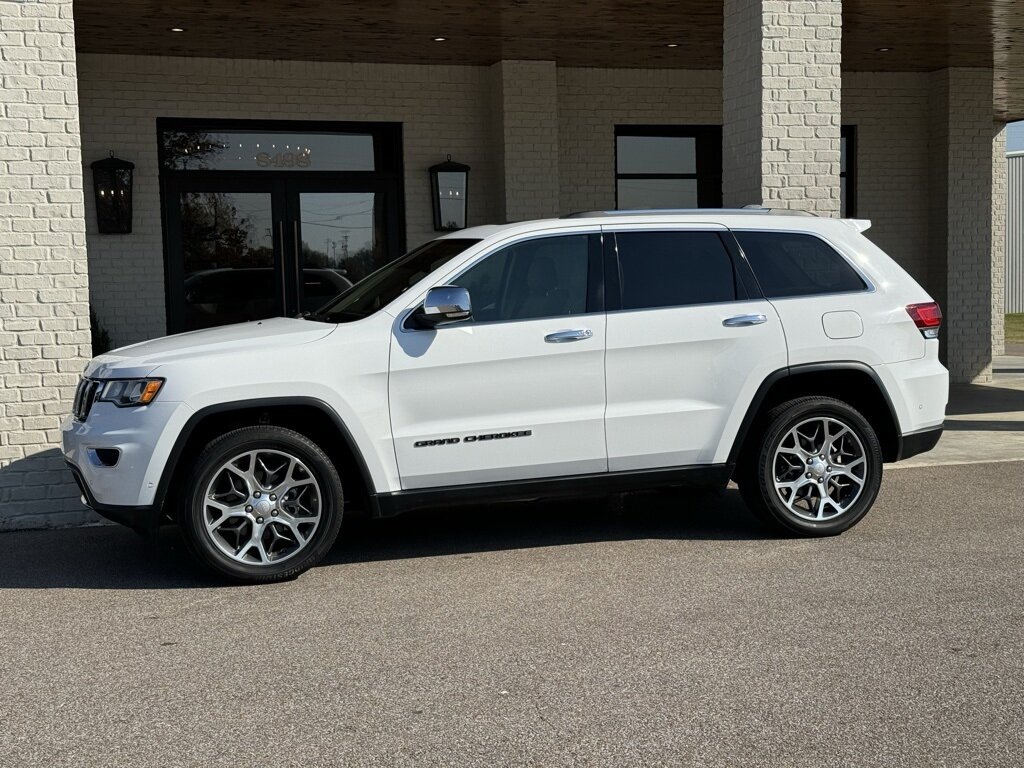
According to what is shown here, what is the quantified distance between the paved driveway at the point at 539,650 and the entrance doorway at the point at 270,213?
640 centimetres

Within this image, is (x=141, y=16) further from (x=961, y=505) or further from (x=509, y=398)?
(x=961, y=505)

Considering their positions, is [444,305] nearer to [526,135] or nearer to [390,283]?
[390,283]

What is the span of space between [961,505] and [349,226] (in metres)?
8.31

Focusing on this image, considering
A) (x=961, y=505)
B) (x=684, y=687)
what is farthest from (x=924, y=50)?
(x=684, y=687)

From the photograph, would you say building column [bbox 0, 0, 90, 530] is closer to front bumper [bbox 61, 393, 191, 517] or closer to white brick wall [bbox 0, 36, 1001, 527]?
white brick wall [bbox 0, 36, 1001, 527]

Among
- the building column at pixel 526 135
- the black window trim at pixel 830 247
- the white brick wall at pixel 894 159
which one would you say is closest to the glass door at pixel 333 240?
the building column at pixel 526 135

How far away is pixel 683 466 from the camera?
695 centimetres

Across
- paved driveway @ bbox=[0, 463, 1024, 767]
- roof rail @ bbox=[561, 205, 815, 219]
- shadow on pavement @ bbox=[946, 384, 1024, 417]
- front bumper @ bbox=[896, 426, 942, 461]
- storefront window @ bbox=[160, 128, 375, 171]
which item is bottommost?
paved driveway @ bbox=[0, 463, 1024, 767]

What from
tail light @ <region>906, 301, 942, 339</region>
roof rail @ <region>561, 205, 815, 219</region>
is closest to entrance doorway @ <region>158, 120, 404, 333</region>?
roof rail @ <region>561, 205, 815, 219</region>

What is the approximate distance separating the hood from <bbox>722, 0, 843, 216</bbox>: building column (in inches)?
172

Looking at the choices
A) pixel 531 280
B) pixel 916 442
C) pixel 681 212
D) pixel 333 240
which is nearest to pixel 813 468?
pixel 916 442

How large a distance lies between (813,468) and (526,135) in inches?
310

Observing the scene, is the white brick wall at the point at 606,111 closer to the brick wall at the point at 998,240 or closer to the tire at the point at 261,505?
the brick wall at the point at 998,240

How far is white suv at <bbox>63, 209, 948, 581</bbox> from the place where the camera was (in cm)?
625
